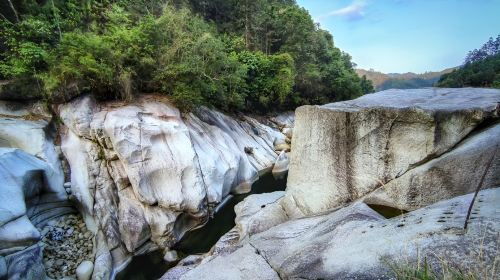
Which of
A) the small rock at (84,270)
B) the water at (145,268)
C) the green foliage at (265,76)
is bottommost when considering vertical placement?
the water at (145,268)

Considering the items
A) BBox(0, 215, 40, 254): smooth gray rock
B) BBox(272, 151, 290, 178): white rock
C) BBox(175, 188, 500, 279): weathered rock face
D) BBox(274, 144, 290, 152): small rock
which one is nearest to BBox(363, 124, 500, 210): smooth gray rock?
BBox(175, 188, 500, 279): weathered rock face

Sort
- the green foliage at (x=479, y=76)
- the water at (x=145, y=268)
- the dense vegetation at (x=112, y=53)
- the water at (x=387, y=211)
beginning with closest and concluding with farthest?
the water at (x=387, y=211), the water at (x=145, y=268), the dense vegetation at (x=112, y=53), the green foliage at (x=479, y=76)

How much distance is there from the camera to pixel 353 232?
356 cm

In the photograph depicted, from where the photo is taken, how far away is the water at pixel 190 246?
7.68 m

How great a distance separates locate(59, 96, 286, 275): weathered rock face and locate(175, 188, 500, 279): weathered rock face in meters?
4.92

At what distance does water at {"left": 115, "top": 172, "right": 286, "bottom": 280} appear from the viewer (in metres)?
7.68

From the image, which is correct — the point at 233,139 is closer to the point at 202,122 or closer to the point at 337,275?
the point at 202,122

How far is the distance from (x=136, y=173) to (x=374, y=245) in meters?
7.77

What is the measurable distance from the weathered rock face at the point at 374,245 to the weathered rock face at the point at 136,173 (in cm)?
492

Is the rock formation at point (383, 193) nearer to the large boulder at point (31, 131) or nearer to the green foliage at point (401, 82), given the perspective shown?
the large boulder at point (31, 131)

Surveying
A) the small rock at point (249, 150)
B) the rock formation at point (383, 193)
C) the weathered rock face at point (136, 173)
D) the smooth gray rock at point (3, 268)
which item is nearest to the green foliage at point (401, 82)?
the small rock at point (249, 150)

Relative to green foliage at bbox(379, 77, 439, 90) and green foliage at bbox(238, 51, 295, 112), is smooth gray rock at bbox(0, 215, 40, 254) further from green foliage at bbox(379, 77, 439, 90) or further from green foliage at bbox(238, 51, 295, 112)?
green foliage at bbox(379, 77, 439, 90)

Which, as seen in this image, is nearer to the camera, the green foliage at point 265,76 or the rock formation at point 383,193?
the rock formation at point 383,193

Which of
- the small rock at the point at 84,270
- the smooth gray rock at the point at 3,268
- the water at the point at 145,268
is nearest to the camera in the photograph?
the smooth gray rock at the point at 3,268
